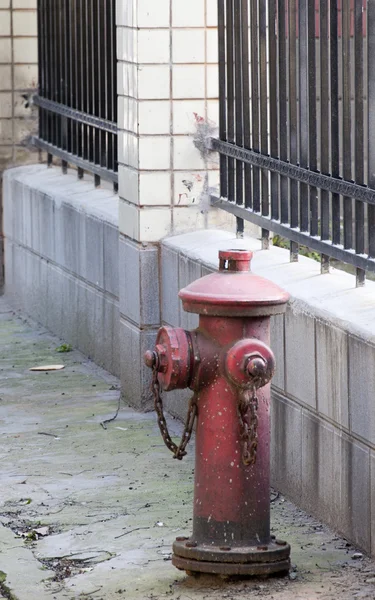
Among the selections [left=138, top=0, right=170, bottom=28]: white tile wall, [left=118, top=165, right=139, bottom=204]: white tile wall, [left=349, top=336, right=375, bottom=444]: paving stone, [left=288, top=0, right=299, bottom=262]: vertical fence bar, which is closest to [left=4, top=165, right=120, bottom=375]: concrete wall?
[left=118, top=165, right=139, bottom=204]: white tile wall

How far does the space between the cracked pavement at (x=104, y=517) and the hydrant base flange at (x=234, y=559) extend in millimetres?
57

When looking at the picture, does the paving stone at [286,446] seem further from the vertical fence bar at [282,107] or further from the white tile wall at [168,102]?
the white tile wall at [168,102]

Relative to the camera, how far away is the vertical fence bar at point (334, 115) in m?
5.53

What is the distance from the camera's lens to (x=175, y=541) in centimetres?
486

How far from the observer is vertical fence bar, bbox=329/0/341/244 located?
5.53m

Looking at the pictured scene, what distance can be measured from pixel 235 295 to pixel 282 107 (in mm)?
1732

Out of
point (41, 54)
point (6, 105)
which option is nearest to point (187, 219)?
point (41, 54)

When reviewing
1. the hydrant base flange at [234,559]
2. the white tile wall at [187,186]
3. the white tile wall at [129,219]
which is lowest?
the hydrant base flange at [234,559]

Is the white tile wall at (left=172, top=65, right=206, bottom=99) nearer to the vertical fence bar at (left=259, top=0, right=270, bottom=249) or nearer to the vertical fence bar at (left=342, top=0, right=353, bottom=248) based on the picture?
the vertical fence bar at (left=259, top=0, right=270, bottom=249)

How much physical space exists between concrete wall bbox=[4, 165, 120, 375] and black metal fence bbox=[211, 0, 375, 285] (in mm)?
1422

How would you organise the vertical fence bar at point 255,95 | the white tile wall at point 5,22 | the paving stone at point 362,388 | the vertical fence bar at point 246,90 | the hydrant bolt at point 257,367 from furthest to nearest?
the white tile wall at point 5,22
the vertical fence bar at point 246,90
the vertical fence bar at point 255,95
the paving stone at point 362,388
the hydrant bolt at point 257,367

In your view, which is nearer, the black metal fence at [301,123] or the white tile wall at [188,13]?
the black metal fence at [301,123]

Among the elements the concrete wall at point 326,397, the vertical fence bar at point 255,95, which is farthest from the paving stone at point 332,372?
the vertical fence bar at point 255,95

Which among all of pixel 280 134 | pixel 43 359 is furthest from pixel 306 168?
pixel 43 359
